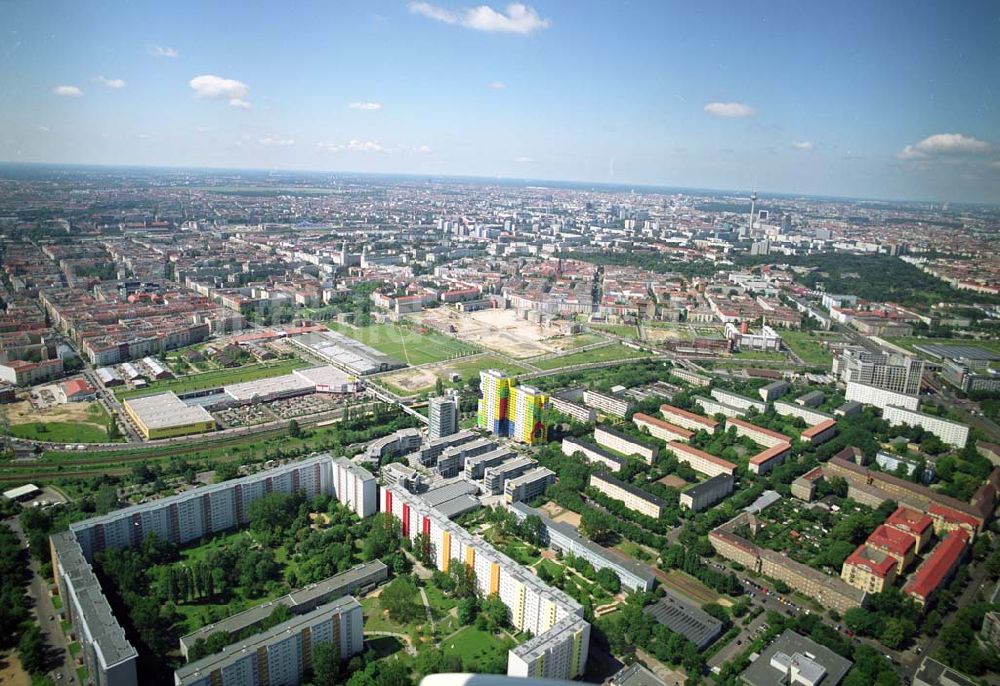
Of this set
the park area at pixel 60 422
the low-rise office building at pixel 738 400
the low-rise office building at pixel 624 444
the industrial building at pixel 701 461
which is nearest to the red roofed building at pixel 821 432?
the low-rise office building at pixel 738 400

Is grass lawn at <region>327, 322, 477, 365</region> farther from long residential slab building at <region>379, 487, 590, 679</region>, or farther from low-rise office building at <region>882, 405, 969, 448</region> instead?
low-rise office building at <region>882, 405, 969, 448</region>

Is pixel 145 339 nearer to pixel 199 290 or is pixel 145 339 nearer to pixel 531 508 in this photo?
pixel 199 290

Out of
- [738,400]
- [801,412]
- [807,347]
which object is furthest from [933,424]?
[807,347]

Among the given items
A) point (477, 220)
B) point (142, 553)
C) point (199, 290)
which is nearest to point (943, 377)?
point (142, 553)

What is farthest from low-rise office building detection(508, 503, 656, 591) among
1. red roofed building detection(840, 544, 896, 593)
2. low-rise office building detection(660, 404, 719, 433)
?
low-rise office building detection(660, 404, 719, 433)

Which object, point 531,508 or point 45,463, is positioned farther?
point 45,463

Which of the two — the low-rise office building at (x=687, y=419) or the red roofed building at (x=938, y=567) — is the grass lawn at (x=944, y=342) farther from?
the red roofed building at (x=938, y=567)

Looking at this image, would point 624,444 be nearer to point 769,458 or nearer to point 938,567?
point 769,458
